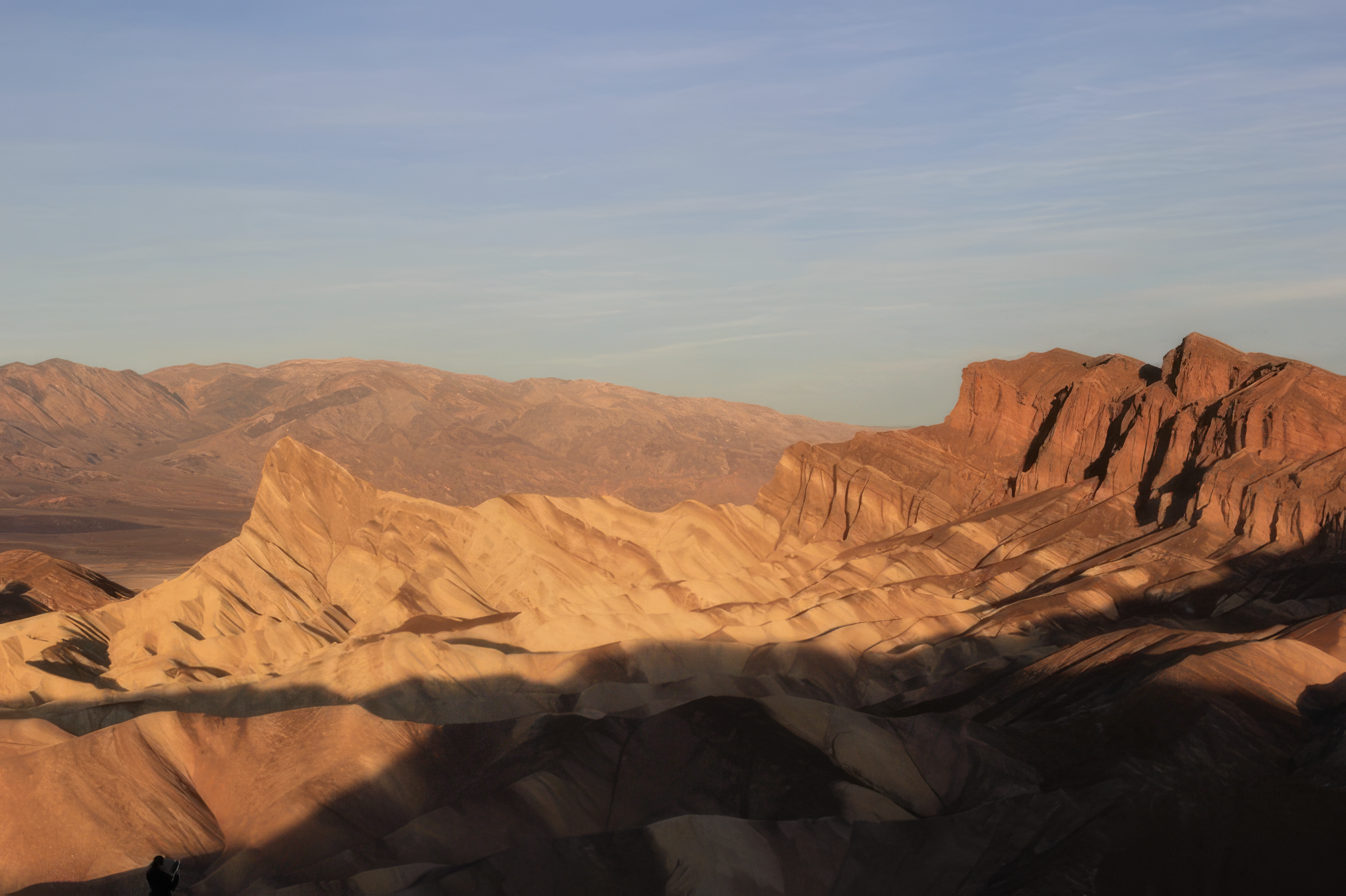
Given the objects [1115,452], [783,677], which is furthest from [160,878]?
[1115,452]

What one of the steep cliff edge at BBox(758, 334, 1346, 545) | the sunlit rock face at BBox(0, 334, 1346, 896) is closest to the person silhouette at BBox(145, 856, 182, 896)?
the sunlit rock face at BBox(0, 334, 1346, 896)

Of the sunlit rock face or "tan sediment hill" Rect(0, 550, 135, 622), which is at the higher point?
the sunlit rock face

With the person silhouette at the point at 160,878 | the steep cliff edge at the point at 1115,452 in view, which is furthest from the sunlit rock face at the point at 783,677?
the person silhouette at the point at 160,878

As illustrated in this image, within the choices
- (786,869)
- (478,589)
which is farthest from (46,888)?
(478,589)

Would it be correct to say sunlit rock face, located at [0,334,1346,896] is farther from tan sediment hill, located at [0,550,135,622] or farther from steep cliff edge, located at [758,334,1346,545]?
tan sediment hill, located at [0,550,135,622]

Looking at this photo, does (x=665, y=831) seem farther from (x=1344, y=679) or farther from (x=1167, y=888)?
(x=1344, y=679)

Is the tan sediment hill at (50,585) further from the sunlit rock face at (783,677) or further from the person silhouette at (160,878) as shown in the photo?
the person silhouette at (160,878)

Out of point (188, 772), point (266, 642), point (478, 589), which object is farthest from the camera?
point (478, 589)

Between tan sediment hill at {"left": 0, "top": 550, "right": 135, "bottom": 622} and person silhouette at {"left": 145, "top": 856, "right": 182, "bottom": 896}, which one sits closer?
person silhouette at {"left": 145, "top": 856, "right": 182, "bottom": 896}
